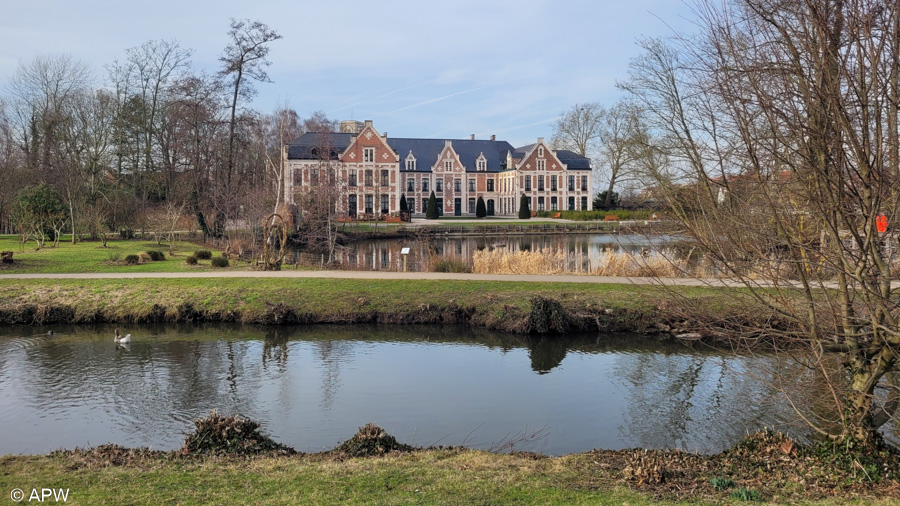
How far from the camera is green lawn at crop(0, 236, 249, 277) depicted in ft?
63.2

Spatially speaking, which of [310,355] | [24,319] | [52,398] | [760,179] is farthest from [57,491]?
[24,319]

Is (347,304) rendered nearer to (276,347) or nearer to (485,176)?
(276,347)

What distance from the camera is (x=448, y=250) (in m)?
33.5

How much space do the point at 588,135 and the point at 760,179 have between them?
6842 cm

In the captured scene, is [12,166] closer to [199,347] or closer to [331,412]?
[199,347]

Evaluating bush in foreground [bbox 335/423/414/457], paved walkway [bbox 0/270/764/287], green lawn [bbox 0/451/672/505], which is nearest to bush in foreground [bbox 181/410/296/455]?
green lawn [bbox 0/451/672/505]

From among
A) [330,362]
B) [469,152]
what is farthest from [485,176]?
[330,362]

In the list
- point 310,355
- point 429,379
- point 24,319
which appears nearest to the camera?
point 429,379

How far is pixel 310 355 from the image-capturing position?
493 inches

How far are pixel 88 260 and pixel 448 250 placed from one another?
17044 mm

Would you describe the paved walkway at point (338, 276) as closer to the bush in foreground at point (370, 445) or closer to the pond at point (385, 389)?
the pond at point (385, 389)

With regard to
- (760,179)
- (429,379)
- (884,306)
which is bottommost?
(429,379)

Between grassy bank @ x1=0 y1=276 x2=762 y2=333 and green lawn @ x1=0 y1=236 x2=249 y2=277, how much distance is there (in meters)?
2.50

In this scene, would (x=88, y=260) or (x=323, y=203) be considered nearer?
(x=88, y=260)
